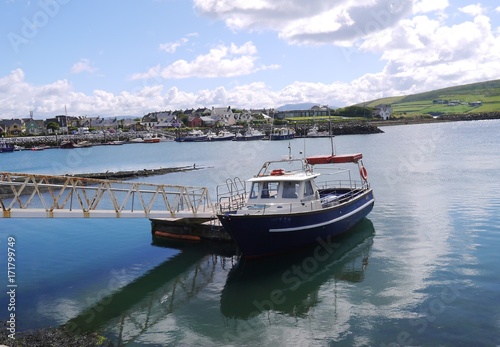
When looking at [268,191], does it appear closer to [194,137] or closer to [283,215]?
[283,215]

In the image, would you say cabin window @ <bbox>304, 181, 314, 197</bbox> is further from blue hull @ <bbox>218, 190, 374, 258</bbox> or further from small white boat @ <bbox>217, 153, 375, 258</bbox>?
blue hull @ <bbox>218, 190, 374, 258</bbox>

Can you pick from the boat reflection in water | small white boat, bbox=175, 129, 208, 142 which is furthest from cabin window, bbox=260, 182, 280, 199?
small white boat, bbox=175, 129, 208, 142

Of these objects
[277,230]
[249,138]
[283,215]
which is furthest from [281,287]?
[249,138]

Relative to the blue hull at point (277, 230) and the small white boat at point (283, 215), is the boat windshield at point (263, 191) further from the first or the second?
the blue hull at point (277, 230)

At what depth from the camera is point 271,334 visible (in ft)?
52.0

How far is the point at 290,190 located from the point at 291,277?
501cm

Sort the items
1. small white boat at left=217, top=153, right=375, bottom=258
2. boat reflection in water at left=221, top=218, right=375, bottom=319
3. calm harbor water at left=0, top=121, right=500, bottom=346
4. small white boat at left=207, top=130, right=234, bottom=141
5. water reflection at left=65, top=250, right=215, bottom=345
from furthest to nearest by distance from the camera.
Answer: small white boat at left=207, top=130, right=234, bottom=141, small white boat at left=217, top=153, right=375, bottom=258, boat reflection in water at left=221, top=218, right=375, bottom=319, water reflection at left=65, top=250, right=215, bottom=345, calm harbor water at left=0, top=121, right=500, bottom=346

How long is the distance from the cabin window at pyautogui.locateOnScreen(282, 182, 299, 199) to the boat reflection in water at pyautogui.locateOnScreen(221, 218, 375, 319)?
2.94 m

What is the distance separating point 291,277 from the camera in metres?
21.2

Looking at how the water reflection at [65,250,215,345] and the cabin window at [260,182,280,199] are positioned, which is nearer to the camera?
the water reflection at [65,250,215,345]

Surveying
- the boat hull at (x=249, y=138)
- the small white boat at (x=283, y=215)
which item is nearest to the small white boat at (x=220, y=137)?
the boat hull at (x=249, y=138)

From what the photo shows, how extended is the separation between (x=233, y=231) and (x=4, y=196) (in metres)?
34.1

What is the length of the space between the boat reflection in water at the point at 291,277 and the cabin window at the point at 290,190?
9.66ft

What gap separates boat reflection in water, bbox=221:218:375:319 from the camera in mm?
18312
